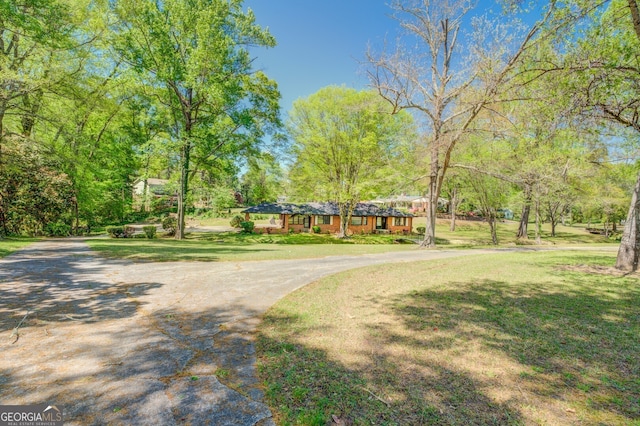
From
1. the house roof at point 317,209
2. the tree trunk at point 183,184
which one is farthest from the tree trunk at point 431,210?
the tree trunk at point 183,184

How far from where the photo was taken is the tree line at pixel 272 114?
8.34 metres

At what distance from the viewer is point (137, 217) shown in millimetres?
37938

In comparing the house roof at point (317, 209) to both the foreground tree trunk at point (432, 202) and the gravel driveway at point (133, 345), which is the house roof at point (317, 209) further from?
the gravel driveway at point (133, 345)

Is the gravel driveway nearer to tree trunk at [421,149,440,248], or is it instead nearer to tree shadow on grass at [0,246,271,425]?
tree shadow on grass at [0,246,271,425]

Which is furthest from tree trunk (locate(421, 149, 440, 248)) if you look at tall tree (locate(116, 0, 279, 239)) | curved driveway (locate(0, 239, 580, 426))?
curved driveway (locate(0, 239, 580, 426))

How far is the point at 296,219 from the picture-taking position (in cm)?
3488

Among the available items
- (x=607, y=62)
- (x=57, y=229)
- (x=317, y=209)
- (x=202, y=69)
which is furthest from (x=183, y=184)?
(x=607, y=62)

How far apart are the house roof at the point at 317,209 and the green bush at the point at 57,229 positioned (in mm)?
14961

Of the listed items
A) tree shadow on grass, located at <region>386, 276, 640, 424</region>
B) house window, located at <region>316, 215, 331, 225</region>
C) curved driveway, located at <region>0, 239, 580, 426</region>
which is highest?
house window, located at <region>316, 215, 331, 225</region>

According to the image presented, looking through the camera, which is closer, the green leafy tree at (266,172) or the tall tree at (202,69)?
the tall tree at (202,69)

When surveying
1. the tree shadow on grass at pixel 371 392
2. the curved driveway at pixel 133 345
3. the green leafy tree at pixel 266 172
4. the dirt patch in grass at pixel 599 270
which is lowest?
the curved driveway at pixel 133 345

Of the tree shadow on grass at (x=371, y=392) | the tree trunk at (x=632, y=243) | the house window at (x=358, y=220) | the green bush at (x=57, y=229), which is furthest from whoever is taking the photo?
the house window at (x=358, y=220)

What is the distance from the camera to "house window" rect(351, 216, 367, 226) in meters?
36.2

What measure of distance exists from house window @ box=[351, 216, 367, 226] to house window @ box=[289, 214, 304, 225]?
255 inches
